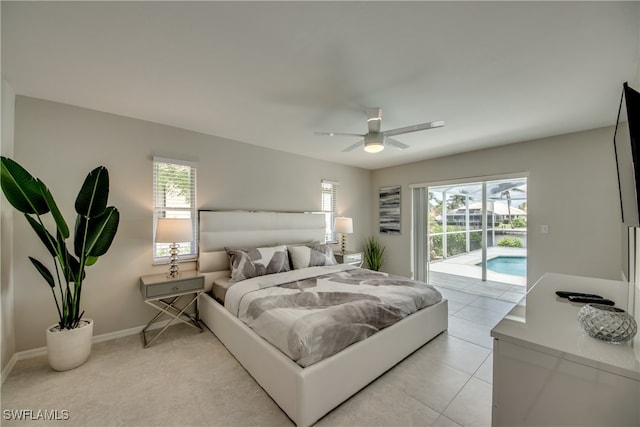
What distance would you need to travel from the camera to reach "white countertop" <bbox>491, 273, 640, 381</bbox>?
2.91 ft

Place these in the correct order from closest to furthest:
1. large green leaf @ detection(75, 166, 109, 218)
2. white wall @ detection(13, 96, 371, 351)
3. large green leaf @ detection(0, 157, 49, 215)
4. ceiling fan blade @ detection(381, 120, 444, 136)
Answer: large green leaf @ detection(0, 157, 49, 215) < ceiling fan blade @ detection(381, 120, 444, 136) < large green leaf @ detection(75, 166, 109, 218) < white wall @ detection(13, 96, 371, 351)

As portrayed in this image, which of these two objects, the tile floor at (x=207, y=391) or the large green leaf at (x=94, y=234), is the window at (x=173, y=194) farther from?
the tile floor at (x=207, y=391)

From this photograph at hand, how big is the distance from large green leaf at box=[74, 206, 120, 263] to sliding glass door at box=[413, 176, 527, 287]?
496 cm

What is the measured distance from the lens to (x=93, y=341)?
270cm

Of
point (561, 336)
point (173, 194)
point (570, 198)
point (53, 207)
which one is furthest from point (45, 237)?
point (570, 198)

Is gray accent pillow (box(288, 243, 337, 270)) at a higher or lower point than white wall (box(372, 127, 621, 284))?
lower

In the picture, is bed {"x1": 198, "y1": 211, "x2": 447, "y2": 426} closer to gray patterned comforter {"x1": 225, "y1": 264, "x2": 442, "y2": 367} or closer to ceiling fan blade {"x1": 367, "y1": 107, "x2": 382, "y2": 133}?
gray patterned comforter {"x1": 225, "y1": 264, "x2": 442, "y2": 367}

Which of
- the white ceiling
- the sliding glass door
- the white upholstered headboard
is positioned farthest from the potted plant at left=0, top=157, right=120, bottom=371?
the sliding glass door

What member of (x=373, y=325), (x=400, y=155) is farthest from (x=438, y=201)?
(x=373, y=325)

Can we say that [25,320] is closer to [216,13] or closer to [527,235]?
[216,13]

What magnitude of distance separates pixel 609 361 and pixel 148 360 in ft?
10.7

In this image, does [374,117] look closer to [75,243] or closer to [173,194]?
[173,194]

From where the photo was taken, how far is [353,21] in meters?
1.50

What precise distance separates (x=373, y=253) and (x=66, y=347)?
4.94m
